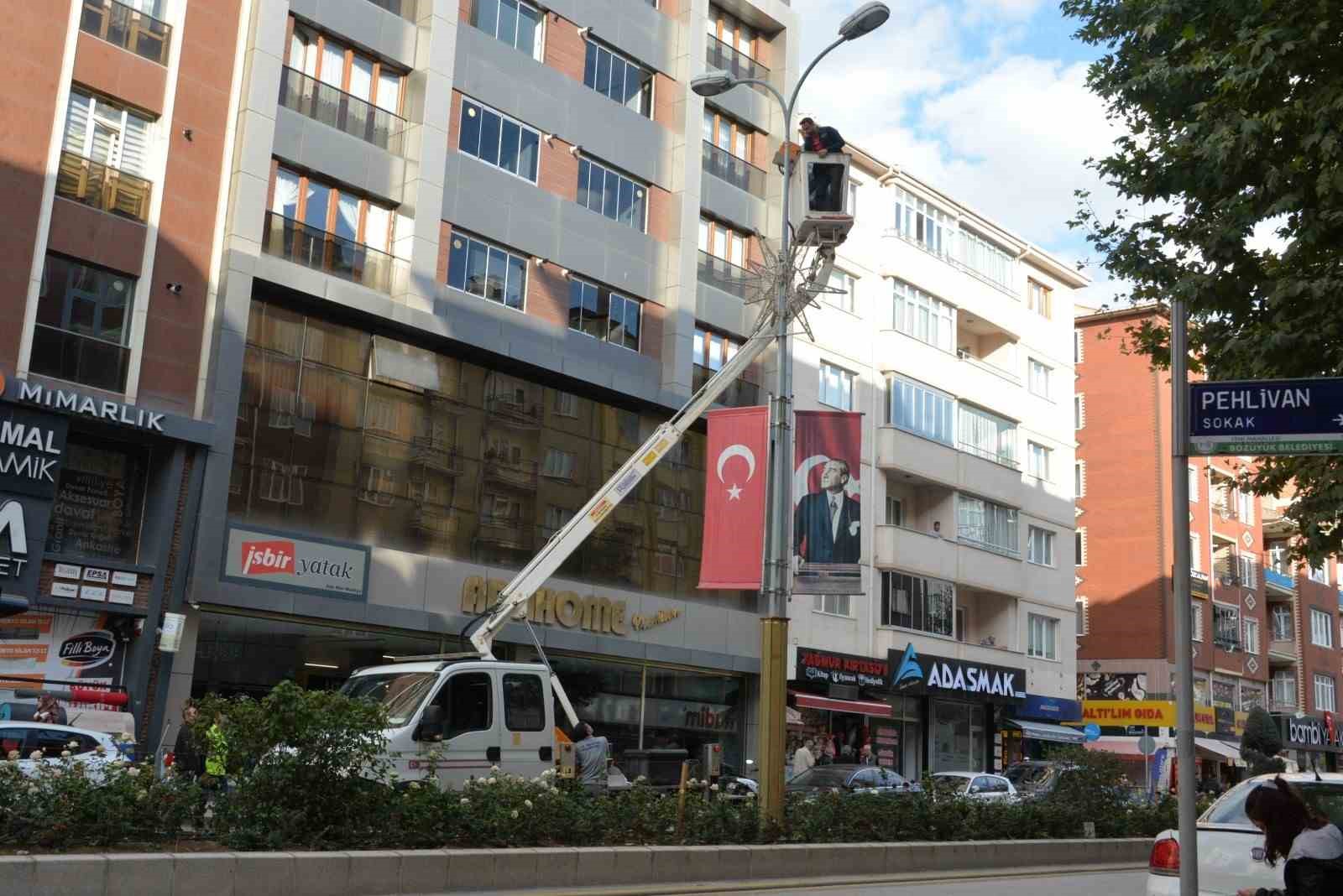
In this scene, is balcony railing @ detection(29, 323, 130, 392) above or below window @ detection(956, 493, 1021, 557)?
below

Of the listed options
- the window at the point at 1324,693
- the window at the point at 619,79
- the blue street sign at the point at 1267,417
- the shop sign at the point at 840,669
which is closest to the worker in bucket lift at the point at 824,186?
the blue street sign at the point at 1267,417

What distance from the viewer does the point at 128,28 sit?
26.0 metres

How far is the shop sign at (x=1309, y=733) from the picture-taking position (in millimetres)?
56597

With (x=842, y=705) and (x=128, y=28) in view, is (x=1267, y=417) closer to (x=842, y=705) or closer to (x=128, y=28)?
(x=128, y=28)

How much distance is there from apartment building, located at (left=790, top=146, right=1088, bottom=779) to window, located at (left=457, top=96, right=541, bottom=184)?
30.4 ft

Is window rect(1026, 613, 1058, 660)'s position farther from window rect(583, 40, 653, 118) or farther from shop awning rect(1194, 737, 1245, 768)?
window rect(583, 40, 653, 118)

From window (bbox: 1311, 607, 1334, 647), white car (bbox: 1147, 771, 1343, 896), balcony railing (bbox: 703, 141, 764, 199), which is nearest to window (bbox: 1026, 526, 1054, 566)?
balcony railing (bbox: 703, 141, 764, 199)

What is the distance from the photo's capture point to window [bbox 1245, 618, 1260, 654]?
213 feet

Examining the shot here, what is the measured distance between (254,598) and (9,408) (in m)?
5.45

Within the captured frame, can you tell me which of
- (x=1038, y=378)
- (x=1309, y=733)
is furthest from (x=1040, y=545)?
(x=1309, y=733)

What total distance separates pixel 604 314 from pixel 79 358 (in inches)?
512

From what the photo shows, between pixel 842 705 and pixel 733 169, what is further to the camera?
pixel 733 169

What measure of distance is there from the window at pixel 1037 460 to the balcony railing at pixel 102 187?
32810 millimetres

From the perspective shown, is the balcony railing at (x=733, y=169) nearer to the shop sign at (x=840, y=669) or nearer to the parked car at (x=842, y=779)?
the shop sign at (x=840, y=669)
